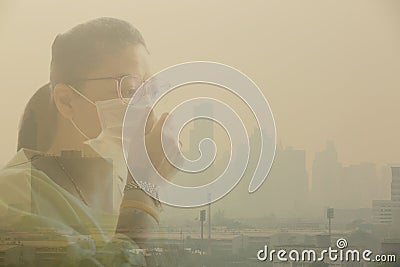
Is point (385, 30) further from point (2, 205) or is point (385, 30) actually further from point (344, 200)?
point (2, 205)

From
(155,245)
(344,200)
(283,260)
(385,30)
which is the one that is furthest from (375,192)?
(155,245)

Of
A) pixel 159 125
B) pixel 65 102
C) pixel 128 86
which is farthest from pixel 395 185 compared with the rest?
pixel 65 102

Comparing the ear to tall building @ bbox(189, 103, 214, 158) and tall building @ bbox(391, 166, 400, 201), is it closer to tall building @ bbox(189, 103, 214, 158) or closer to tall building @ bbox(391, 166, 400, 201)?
tall building @ bbox(189, 103, 214, 158)

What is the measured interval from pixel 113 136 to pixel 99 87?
23 cm

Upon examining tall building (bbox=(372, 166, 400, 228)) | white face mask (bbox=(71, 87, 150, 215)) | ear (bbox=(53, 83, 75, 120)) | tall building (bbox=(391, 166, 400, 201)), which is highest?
ear (bbox=(53, 83, 75, 120))

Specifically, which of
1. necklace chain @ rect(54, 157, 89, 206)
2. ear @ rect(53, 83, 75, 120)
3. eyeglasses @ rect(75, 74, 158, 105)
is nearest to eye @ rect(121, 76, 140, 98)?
eyeglasses @ rect(75, 74, 158, 105)

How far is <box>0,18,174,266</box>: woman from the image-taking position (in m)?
3.23

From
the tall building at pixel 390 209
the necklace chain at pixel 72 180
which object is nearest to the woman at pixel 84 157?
the necklace chain at pixel 72 180

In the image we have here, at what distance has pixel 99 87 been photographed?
3.27 m

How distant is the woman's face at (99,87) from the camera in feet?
10.7

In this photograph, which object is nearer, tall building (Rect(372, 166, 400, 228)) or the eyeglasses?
the eyeglasses

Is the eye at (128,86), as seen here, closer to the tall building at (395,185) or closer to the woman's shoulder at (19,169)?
the woman's shoulder at (19,169)

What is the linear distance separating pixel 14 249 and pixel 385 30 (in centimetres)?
198

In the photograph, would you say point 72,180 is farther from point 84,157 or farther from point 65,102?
point 65,102
